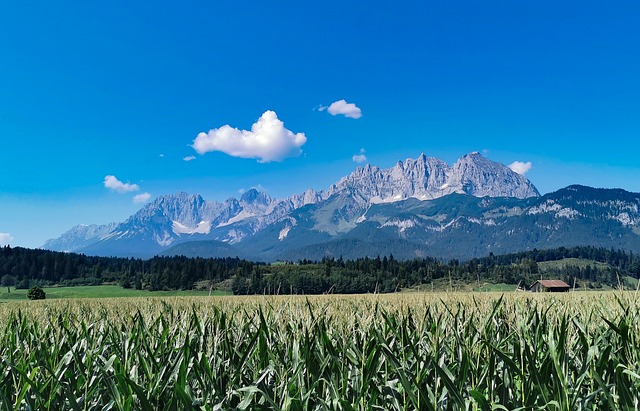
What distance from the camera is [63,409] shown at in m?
Answer: 3.38

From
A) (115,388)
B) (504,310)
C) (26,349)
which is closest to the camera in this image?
(115,388)

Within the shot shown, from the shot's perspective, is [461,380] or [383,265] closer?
[461,380]

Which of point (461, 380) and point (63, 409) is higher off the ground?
Answer: point (461, 380)

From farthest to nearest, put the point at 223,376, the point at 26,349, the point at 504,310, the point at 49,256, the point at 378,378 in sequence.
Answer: the point at 49,256
the point at 504,310
the point at 26,349
the point at 223,376
the point at 378,378

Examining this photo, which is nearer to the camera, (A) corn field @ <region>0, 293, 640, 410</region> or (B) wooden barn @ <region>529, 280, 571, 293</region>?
(A) corn field @ <region>0, 293, 640, 410</region>

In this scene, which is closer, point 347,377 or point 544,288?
point 347,377

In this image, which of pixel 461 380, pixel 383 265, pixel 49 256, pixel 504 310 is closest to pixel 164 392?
pixel 461 380

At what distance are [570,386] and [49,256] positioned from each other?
204 meters

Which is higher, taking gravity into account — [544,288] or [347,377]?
[544,288]

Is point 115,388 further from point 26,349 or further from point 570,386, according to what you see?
point 570,386

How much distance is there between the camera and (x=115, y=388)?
3133 millimetres

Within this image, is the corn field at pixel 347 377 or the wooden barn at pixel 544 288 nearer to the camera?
the corn field at pixel 347 377

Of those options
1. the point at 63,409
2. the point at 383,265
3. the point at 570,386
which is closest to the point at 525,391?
the point at 570,386

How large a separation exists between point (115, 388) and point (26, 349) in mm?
2995
